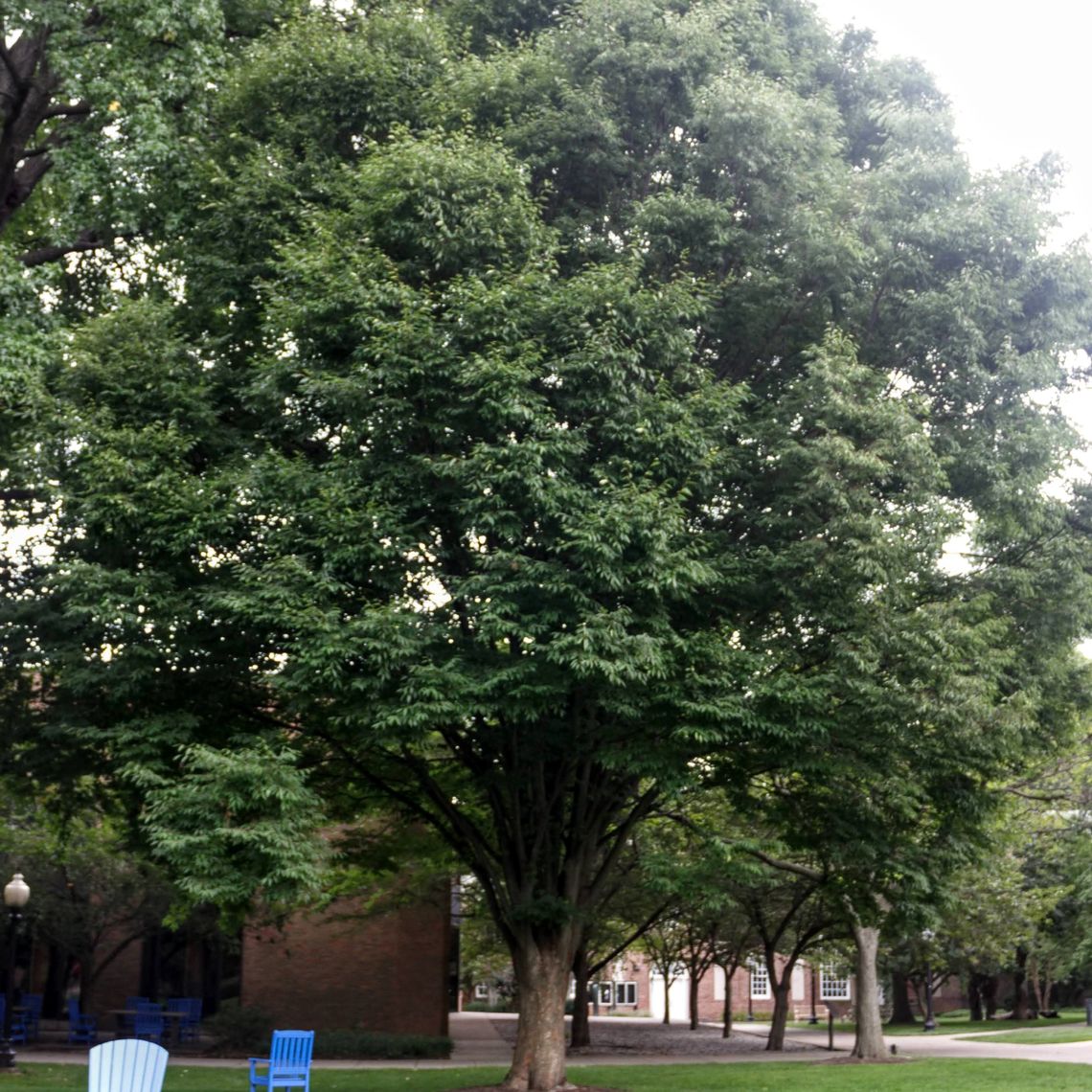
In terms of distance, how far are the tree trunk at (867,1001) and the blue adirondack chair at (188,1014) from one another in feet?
47.7

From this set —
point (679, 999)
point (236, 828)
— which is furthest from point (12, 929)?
point (679, 999)

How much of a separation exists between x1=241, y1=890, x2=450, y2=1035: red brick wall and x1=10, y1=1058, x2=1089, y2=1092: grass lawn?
550 cm

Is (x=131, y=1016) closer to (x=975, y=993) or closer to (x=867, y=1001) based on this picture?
(x=867, y=1001)

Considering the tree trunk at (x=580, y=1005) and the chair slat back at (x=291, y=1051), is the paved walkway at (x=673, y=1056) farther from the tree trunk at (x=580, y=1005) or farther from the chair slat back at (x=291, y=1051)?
the chair slat back at (x=291, y=1051)

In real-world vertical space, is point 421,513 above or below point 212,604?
above

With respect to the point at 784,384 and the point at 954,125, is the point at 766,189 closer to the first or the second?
the point at 784,384

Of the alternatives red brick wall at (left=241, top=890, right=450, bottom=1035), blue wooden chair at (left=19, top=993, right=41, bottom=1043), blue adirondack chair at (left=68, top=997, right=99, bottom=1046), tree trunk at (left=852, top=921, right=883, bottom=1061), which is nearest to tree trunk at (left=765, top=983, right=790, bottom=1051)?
tree trunk at (left=852, top=921, right=883, bottom=1061)

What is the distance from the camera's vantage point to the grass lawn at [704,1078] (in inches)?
787

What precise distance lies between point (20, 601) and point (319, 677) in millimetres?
5979

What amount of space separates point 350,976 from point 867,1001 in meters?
11.5

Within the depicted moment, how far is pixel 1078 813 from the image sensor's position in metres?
34.2

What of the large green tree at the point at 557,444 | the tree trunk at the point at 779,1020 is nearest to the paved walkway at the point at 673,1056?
the tree trunk at the point at 779,1020

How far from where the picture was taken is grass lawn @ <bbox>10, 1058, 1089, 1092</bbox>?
1998cm

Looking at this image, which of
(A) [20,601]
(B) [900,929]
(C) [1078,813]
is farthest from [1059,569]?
(C) [1078,813]
